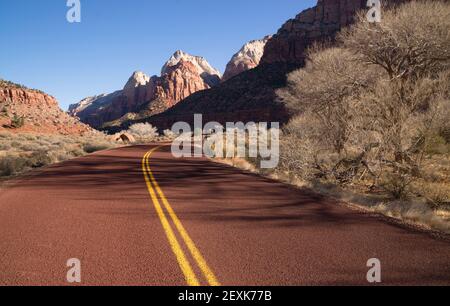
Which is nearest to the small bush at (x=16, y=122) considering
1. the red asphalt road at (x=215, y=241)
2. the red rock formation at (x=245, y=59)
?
the red asphalt road at (x=215, y=241)

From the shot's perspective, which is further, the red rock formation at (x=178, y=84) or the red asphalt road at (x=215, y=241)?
the red rock formation at (x=178, y=84)

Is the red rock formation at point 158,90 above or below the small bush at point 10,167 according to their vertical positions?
above

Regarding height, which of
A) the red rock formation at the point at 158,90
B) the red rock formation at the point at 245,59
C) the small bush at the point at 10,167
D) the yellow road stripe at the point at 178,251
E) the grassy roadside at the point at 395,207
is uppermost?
the red rock formation at the point at 245,59

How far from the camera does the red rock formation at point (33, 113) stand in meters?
50.3

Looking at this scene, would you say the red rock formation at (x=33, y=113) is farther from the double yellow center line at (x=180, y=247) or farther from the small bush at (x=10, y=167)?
the double yellow center line at (x=180, y=247)

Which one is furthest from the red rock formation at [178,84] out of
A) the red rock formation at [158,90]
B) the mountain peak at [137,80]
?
the mountain peak at [137,80]

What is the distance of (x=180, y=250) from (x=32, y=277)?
1.81 m

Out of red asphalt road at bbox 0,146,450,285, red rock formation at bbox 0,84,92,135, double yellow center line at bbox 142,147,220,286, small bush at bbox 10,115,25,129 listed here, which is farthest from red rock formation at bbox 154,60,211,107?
double yellow center line at bbox 142,147,220,286

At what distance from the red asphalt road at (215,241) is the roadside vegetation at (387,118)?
2.98 meters

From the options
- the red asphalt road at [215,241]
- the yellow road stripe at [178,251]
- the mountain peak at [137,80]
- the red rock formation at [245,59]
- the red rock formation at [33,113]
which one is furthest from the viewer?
the mountain peak at [137,80]

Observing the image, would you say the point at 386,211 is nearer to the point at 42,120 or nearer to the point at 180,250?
the point at 180,250

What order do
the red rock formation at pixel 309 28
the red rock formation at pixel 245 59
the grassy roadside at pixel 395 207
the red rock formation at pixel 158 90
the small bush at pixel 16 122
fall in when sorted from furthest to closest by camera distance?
the red rock formation at pixel 245 59 → the red rock formation at pixel 158 90 → the red rock formation at pixel 309 28 → the small bush at pixel 16 122 → the grassy roadside at pixel 395 207

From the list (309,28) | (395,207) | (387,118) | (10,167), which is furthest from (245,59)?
(395,207)

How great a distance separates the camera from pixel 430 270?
174 inches
